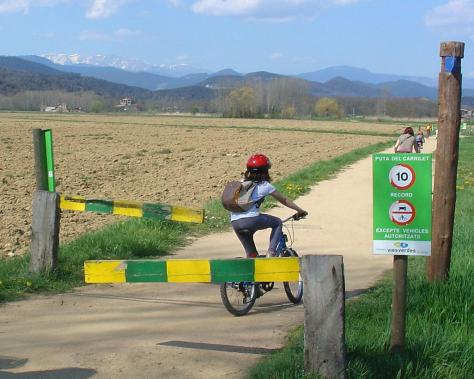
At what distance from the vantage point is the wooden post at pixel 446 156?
6.11 m

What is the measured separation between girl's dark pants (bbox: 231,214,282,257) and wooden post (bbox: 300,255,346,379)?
2.37 metres

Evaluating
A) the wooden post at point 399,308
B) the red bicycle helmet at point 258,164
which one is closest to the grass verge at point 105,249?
the red bicycle helmet at point 258,164

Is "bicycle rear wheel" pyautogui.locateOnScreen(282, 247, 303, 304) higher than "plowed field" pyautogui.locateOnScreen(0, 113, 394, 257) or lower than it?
lower

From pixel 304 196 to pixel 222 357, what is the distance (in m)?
11.0

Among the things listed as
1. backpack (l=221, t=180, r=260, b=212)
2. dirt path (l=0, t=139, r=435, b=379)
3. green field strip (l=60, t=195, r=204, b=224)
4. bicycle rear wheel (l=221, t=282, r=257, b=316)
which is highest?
backpack (l=221, t=180, r=260, b=212)

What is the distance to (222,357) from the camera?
529cm

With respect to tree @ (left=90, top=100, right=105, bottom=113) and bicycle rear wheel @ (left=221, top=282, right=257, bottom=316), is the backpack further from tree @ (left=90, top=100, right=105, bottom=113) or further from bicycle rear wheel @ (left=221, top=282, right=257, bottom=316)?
tree @ (left=90, top=100, right=105, bottom=113)

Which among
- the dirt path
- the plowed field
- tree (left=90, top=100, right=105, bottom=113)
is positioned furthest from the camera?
tree (left=90, top=100, right=105, bottom=113)

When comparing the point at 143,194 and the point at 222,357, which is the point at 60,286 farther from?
the point at 143,194

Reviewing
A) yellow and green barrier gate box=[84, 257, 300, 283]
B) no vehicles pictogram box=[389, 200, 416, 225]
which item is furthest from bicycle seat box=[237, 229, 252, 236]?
no vehicles pictogram box=[389, 200, 416, 225]

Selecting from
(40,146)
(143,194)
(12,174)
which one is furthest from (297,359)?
(12,174)

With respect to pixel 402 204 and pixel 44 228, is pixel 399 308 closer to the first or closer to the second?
pixel 402 204

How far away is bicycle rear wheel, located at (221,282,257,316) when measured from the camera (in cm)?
648

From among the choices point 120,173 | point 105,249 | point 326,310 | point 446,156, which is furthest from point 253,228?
point 120,173
